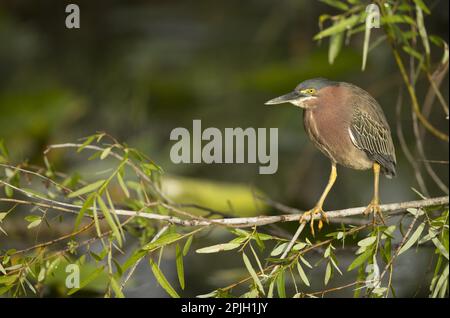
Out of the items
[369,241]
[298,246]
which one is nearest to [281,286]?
[298,246]

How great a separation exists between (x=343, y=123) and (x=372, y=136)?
0.09m

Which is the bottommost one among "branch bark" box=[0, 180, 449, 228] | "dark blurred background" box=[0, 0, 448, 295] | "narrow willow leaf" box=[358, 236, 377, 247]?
"narrow willow leaf" box=[358, 236, 377, 247]

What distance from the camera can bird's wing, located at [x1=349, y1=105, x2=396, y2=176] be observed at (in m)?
2.18

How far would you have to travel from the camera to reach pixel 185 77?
17.4ft

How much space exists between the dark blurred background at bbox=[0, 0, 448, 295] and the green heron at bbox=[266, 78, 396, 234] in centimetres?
144

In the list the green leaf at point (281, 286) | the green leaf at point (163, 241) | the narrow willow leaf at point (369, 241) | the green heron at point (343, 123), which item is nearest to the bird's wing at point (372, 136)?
the green heron at point (343, 123)

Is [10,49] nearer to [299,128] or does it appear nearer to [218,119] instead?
[218,119]

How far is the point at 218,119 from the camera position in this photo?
4961 mm

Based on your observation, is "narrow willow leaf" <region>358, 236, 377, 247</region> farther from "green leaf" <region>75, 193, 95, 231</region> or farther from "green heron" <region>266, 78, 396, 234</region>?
"green leaf" <region>75, 193, 95, 231</region>

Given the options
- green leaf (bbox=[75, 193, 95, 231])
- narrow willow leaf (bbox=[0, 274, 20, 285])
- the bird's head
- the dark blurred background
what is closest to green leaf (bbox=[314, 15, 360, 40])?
the bird's head

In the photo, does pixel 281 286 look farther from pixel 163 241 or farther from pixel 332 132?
pixel 332 132
